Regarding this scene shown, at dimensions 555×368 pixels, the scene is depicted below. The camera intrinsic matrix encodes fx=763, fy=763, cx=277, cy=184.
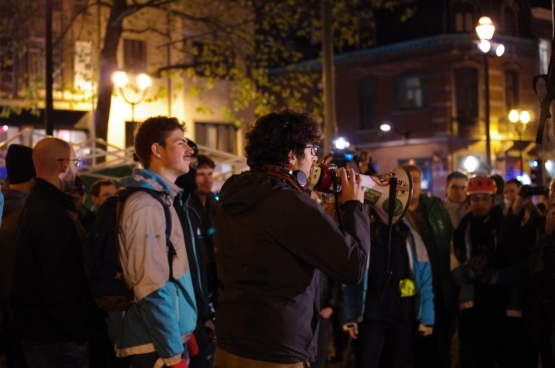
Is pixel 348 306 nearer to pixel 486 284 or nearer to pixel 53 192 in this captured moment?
pixel 486 284

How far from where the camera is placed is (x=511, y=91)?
1475 inches

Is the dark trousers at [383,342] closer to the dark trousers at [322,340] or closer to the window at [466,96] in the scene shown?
the dark trousers at [322,340]

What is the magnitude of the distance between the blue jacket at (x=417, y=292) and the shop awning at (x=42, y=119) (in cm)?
2295

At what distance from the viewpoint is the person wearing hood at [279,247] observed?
3.46 metres

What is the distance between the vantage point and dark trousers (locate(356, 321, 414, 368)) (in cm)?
660

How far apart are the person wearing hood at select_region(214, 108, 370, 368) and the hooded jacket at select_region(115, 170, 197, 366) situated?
2.38 feet

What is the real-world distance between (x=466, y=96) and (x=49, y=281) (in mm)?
33094

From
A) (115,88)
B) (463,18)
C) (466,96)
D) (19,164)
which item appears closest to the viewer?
(19,164)

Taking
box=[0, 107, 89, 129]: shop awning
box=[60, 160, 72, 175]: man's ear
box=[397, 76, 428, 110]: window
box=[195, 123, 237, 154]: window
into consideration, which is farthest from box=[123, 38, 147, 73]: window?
box=[60, 160, 72, 175]: man's ear

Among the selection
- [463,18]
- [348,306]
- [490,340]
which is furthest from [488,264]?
[463,18]

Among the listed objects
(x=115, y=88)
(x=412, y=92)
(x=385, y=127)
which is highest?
(x=412, y=92)

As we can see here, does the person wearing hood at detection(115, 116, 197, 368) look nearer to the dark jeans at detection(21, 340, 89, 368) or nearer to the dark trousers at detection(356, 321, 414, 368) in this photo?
the dark jeans at detection(21, 340, 89, 368)

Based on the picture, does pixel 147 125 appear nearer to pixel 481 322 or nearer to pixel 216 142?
pixel 481 322

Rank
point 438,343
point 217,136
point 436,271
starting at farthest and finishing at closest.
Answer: point 217,136 < point 438,343 < point 436,271
